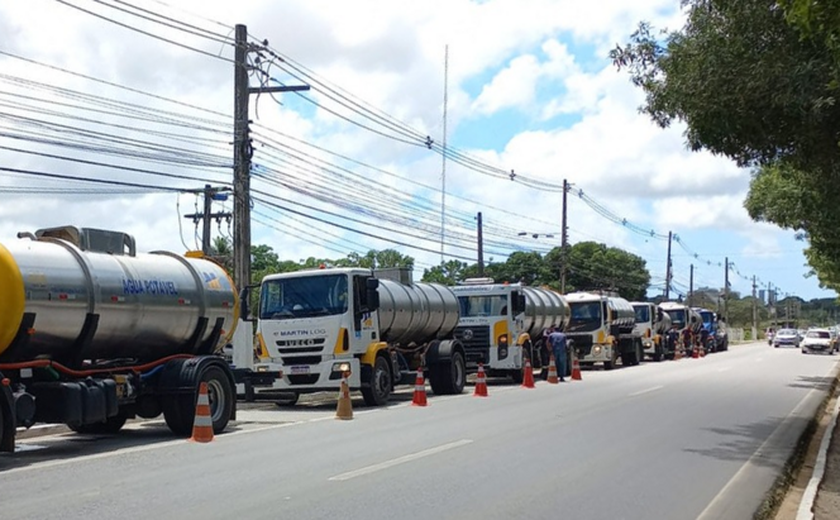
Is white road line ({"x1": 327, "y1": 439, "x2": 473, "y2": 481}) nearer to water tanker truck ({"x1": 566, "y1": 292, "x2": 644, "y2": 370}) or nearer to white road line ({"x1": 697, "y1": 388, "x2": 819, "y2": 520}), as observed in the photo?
white road line ({"x1": 697, "y1": 388, "x2": 819, "y2": 520})

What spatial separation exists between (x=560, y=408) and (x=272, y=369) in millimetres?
5970

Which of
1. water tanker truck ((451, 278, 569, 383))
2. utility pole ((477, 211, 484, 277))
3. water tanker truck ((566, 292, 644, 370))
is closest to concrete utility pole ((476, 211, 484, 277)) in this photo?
utility pole ((477, 211, 484, 277))

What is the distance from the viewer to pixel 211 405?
15086mm

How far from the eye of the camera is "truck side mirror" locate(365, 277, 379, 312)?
19328 millimetres

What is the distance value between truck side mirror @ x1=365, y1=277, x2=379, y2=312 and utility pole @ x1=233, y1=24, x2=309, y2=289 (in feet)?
13.9

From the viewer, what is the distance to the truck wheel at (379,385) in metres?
19.6

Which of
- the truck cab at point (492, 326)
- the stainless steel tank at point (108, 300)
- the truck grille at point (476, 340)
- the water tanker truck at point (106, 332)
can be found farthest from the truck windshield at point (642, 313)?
the water tanker truck at point (106, 332)

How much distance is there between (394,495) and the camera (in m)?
9.14

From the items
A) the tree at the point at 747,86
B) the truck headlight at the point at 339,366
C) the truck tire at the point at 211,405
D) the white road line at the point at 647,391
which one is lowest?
the white road line at the point at 647,391

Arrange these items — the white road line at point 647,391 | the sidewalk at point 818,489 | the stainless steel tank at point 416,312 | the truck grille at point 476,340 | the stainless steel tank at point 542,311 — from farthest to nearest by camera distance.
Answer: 1. the stainless steel tank at point 542,311
2. the truck grille at point 476,340
3. the white road line at point 647,391
4. the stainless steel tank at point 416,312
5. the sidewalk at point 818,489

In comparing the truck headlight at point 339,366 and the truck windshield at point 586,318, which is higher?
the truck windshield at point 586,318

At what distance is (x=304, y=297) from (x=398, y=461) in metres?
8.82

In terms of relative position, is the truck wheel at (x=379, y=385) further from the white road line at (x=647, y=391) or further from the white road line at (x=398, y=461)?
the white road line at (x=398, y=461)

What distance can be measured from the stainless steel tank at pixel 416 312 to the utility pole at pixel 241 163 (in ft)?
11.4
